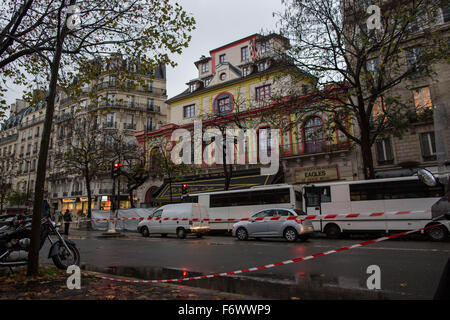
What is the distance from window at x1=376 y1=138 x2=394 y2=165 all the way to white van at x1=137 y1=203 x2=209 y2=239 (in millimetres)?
14029

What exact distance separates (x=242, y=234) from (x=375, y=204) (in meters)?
6.94

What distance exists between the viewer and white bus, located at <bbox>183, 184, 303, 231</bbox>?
18.0 meters

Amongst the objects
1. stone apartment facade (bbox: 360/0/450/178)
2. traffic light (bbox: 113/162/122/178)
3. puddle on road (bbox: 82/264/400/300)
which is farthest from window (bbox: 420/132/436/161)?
traffic light (bbox: 113/162/122/178)

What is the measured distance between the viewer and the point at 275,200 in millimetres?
18250

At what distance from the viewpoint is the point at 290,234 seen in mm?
13328

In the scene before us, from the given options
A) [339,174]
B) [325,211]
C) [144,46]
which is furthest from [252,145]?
[144,46]

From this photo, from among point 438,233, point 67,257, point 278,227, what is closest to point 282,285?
point 67,257

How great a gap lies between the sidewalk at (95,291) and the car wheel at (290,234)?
9.17m

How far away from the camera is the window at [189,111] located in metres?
33.9

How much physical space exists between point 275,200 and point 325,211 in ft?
10.5

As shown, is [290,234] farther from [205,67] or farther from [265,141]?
[205,67]

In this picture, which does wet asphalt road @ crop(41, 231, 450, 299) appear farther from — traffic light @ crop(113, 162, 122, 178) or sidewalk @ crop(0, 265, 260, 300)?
traffic light @ crop(113, 162, 122, 178)
